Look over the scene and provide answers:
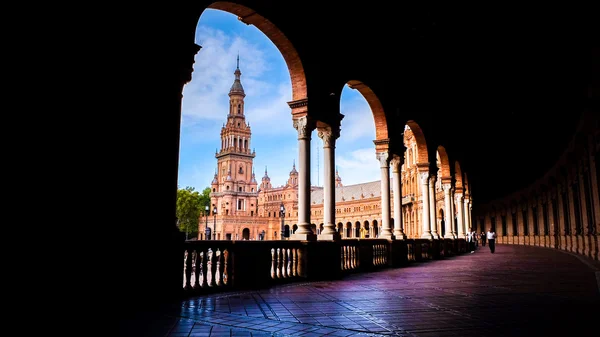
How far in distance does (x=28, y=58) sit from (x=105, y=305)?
3.13m

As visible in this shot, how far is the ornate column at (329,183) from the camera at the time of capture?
10.5m

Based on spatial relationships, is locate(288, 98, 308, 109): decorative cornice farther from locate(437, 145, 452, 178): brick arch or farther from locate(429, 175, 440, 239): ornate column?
locate(437, 145, 452, 178): brick arch

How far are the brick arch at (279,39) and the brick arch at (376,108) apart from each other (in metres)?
3.15

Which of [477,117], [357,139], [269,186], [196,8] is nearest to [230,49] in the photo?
[269,186]

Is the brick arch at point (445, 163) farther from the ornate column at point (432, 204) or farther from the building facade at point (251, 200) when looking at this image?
the building facade at point (251, 200)

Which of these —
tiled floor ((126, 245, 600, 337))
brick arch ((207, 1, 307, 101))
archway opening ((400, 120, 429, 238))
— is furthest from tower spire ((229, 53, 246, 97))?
tiled floor ((126, 245, 600, 337))

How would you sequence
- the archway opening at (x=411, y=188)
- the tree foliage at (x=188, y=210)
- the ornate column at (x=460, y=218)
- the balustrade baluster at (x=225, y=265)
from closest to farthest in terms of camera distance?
the balustrade baluster at (x=225, y=265)
the ornate column at (x=460, y=218)
the archway opening at (x=411, y=188)
the tree foliage at (x=188, y=210)

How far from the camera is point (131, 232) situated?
5.95m

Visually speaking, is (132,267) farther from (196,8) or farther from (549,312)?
(549,312)

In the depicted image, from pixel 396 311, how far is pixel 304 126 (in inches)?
224

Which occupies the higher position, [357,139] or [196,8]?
[357,139]

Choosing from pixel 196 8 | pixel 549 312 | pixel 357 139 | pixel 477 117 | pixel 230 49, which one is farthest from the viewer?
pixel 230 49

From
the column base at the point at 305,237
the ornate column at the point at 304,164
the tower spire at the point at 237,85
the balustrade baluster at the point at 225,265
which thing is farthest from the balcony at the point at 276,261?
the tower spire at the point at 237,85

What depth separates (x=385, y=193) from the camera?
14.1 metres
